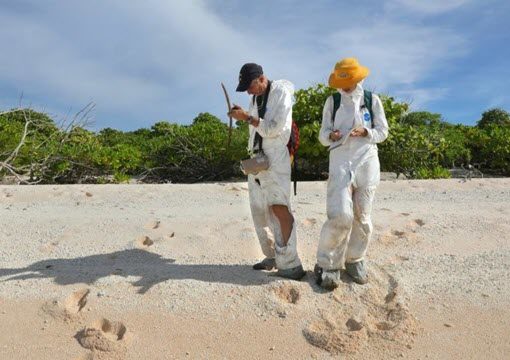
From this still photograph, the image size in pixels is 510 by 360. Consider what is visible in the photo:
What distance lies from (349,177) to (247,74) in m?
1.05

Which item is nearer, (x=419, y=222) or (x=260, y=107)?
(x=260, y=107)

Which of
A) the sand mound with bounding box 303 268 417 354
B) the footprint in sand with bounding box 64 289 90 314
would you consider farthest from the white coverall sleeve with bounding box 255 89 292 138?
the footprint in sand with bounding box 64 289 90 314

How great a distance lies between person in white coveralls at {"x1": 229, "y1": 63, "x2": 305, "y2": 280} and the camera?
395 centimetres

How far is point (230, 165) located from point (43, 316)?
7.68 m

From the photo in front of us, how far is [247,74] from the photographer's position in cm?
398

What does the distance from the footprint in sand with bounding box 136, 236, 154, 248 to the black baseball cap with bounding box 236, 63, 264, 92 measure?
2061mm

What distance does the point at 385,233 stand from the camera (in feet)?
18.1

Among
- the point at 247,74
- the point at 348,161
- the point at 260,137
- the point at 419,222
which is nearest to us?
the point at 348,161

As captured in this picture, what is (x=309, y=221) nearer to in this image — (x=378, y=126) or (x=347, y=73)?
(x=378, y=126)

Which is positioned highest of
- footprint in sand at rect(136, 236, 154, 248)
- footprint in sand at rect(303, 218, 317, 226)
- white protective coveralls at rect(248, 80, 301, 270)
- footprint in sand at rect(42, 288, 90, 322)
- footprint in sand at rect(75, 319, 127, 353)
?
white protective coveralls at rect(248, 80, 301, 270)

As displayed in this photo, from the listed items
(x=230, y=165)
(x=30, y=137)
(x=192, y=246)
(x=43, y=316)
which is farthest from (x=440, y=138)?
(x=43, y=316)

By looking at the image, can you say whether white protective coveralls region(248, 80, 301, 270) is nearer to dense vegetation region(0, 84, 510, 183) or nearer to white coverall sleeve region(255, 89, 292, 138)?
white coverall sleeve region(255, 89, 292, 138)

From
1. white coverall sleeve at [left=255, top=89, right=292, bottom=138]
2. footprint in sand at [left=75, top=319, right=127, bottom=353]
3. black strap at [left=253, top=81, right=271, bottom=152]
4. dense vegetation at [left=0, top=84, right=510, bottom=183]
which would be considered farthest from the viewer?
dense vegetation at [left=0, top=84, right=510, bottom=183]

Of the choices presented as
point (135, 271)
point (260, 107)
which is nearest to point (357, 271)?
point (260, 107)
